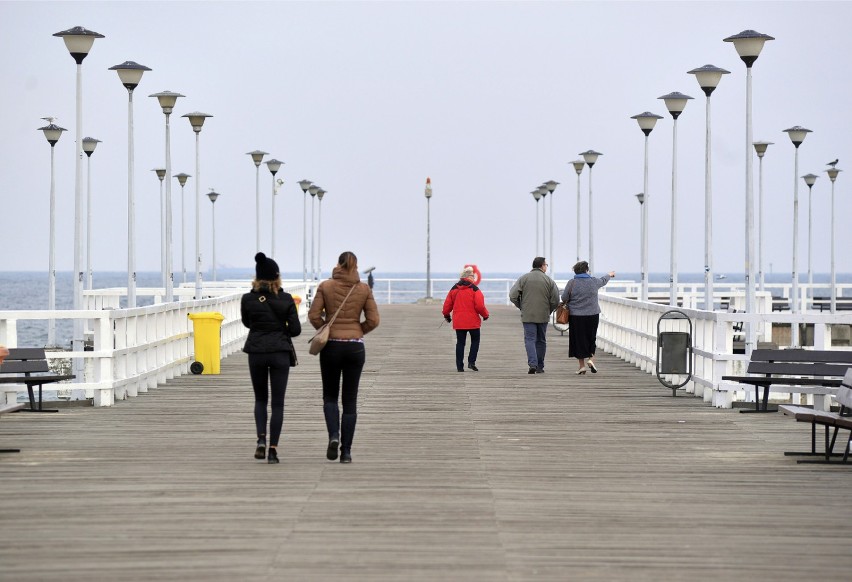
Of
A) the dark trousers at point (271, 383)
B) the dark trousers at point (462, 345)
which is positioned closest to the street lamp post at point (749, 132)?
the dark trousers at point (462, 345)

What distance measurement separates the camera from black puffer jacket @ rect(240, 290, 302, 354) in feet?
38.5

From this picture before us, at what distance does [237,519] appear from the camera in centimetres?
920

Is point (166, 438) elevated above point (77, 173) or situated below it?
below

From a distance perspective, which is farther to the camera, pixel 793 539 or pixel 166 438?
pixel 166 438

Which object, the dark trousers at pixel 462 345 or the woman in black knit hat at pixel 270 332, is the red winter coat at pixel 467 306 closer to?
the dark trousers at pixel 462 345

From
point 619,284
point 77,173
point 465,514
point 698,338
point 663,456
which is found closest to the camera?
point 465,514

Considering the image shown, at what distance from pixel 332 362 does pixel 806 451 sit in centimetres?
441

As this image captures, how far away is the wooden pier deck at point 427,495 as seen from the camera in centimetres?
793

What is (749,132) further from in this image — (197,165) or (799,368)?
(197,165)

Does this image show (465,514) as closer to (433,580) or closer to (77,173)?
(433,580)

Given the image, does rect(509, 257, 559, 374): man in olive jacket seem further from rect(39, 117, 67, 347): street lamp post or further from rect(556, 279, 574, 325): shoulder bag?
rect(39, 117, 67, 347): street lamp post

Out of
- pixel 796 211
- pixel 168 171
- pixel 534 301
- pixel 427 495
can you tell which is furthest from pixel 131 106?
pixel 796 211

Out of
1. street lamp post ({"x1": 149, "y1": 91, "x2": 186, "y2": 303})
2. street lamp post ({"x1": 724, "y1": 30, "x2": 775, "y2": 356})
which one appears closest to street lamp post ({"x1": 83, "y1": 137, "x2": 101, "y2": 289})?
street lamp post ({"x1": 149, "y1": 91, "x2": 186, "y2": 303})

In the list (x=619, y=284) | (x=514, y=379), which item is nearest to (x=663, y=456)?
(x=514, y=379)
